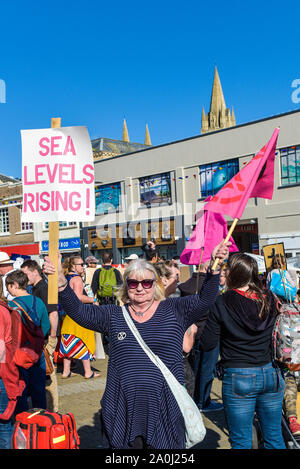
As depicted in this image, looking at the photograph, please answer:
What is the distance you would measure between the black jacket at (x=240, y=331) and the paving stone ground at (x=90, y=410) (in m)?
1.64

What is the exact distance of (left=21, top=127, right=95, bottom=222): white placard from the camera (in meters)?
3.95

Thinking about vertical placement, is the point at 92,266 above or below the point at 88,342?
above

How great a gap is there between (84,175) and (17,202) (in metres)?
33.6

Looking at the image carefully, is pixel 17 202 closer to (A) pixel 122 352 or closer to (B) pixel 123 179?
(B) pixel 123 179

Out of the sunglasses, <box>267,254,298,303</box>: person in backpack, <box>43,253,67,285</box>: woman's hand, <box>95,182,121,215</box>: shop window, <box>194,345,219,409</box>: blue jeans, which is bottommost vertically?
<box>194,345,219,409</box>: blue jeans

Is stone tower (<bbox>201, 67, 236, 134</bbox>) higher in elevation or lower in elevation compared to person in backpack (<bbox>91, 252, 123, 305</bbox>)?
higher

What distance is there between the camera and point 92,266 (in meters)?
11.9

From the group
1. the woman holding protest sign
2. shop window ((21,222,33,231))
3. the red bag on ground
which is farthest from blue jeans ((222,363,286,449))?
shop window ((21,222,33,231))

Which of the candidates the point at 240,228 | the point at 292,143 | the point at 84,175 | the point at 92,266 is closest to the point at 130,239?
the point at 240,228

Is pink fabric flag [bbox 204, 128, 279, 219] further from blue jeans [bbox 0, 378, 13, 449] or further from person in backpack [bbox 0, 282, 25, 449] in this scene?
blue jeans [bbox 0, 378, 13, 449]

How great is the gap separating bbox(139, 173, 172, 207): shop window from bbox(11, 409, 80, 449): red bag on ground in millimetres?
25929

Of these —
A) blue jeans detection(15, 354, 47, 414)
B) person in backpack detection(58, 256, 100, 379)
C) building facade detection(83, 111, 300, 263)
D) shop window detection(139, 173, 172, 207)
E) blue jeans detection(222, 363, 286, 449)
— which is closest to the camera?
blue jeans detection(222, 363, 286, 449)

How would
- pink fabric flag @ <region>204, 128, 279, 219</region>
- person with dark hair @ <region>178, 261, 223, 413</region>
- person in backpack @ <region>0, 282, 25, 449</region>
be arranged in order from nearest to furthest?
person in backpack @ <region>0, 282, 25, 449</region>, pink fabric flag @ <region>204, 128, 279, 219</region>, person with dark hair @ <region>178, 261, 223, 413</region>

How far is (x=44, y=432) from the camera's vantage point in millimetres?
3107
